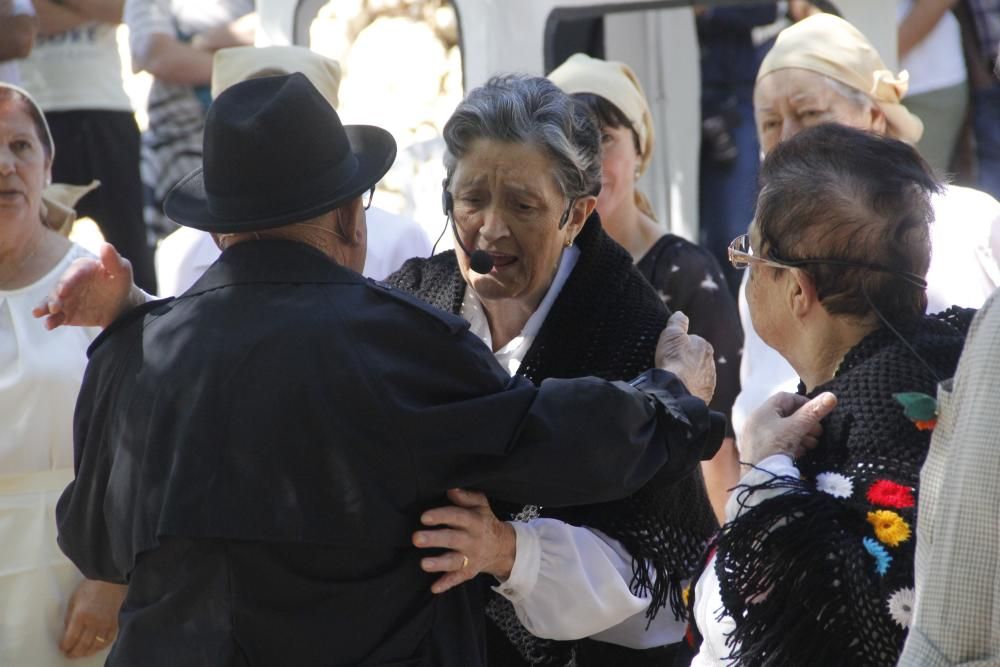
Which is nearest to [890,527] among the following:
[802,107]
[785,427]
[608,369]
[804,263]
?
[785,427]

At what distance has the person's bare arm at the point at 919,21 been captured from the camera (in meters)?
6.16

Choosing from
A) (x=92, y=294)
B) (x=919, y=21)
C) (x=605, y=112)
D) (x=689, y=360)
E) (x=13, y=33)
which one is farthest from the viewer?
(x=919, y=21)

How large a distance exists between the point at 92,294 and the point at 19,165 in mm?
1777

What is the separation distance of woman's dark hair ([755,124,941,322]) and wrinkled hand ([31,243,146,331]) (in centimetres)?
129

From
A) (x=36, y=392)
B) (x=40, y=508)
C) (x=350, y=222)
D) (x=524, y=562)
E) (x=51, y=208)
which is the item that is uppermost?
(x=350, y=222)

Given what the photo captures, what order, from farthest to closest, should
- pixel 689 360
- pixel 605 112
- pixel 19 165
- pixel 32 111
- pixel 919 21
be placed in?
pixel 919 21
pixel 605 112
pixel 32 111
pixel 19 165
pixel 689 360

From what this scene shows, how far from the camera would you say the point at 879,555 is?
2.40 meters

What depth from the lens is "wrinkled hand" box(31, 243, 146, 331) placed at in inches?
108

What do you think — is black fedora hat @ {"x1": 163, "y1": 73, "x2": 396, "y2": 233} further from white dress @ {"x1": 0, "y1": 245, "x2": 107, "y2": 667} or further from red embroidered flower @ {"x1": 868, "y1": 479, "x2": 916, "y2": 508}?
white dress @ {"x1": 0, "y1": 245, "x2": 107, "y2": 667}

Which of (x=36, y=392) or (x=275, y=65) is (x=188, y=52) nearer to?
(x=275, y=65)

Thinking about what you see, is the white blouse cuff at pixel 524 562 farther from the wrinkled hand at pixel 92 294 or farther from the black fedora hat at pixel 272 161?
the wrinkled hand at pixel 92 294

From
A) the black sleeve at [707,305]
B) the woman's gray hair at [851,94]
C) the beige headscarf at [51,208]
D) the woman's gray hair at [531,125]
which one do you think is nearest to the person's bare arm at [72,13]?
the beige headscarf at [51,208]

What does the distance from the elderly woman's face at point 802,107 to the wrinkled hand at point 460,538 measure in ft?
7.20

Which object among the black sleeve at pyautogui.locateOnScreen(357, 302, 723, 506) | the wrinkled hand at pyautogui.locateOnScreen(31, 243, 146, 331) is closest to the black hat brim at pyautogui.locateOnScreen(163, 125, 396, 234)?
the wrinkled hand at pyautogui.locateOnScreen(31, 243, 146, 331)
